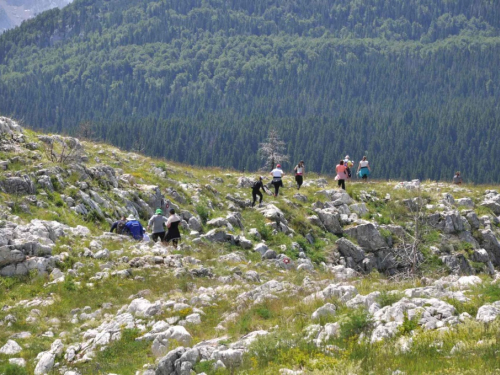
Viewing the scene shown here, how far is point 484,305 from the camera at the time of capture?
445 inches

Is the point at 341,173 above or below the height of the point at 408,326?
below

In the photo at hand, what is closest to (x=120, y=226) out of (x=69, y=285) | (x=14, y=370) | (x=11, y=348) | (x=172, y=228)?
(x=172, y=228)

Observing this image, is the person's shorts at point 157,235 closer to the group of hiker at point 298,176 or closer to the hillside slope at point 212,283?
the hillside slope at point 212,283

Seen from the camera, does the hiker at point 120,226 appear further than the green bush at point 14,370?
Yes

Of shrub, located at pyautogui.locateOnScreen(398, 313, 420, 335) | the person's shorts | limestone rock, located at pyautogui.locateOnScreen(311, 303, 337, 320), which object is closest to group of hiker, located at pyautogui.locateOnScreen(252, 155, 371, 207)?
the person's shorts

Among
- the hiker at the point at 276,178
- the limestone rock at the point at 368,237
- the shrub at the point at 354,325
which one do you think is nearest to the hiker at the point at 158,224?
the hiker at the point at 276,178

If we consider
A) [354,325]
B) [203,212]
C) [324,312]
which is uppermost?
[354,325]

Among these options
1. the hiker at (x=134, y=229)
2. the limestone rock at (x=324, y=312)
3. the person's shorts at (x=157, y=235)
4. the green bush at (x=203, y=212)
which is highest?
the limestone rock at (x=324, y=312)

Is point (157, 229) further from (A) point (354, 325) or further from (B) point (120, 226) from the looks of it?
(A) point (354, 325)

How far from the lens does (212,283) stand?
1753 cm

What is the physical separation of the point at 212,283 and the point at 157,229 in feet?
19.6

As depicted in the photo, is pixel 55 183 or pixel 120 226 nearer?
pixel 120 226

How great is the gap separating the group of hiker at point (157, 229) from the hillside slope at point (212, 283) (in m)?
0.70

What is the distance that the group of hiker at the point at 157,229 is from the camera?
72.6 ft
